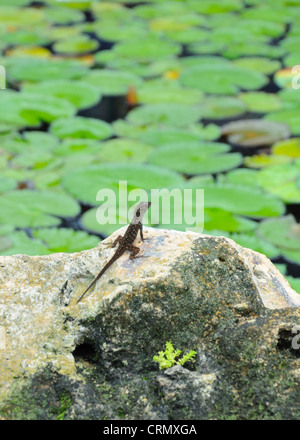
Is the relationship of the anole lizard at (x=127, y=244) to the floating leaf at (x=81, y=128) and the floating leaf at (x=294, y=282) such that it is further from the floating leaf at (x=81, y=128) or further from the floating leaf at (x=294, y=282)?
the floating leaf at (x=81, y=128)

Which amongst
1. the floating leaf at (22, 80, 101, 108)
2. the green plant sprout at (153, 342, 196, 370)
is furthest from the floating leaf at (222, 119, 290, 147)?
the green plant sprout at (153, 342, 196, 370)

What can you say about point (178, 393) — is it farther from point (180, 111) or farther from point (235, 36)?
point (235, 36)

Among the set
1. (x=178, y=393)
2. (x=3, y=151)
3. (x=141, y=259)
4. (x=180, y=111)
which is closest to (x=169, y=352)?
(x=178, y=393)

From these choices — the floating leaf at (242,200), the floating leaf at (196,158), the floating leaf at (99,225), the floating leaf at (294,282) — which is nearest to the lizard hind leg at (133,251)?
the floating leaf at (294,282)

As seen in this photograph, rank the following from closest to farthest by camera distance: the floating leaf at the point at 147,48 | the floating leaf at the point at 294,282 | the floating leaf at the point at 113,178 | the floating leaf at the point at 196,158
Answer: the floating leaf at the point at 294,282 < the floating leaf at the point at 113,178 < the floating leaf at the point at 196,158 < the floating leaf at the point at 147,48

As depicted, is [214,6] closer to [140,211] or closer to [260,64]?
[260,64]
